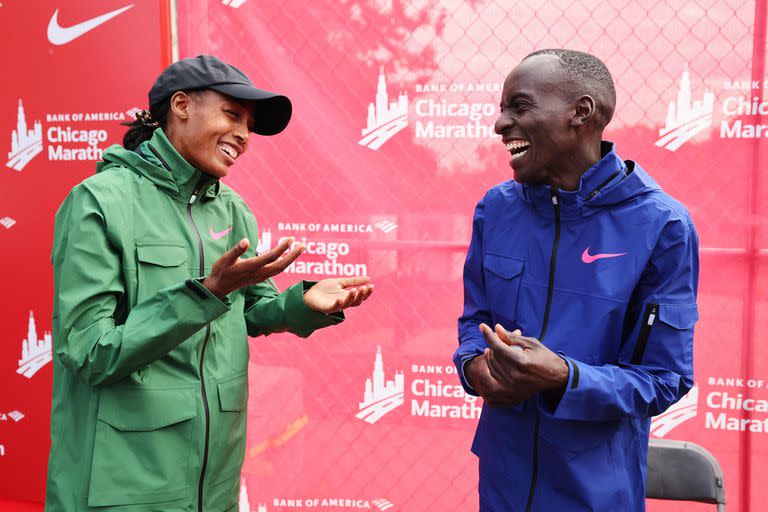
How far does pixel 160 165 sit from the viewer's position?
59.7 inches

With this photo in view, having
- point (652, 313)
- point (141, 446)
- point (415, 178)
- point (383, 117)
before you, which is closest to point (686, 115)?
point (415, 178)

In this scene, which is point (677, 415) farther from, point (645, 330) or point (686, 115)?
point (645, 330)

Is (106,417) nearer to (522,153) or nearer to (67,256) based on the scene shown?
(67,256)

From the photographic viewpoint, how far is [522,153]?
144cm

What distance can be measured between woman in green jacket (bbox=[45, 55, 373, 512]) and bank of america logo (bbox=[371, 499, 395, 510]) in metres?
1.10

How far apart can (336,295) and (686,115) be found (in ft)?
5.22

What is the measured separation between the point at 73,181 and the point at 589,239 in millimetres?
2441

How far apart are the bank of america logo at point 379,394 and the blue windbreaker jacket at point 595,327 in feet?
3.61

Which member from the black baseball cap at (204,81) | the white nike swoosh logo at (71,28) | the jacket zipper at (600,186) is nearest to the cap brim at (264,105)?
the black baseball cap at (204,81)

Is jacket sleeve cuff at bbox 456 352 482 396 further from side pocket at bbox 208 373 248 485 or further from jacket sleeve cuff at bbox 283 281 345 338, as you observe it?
side pocket at bbox 208 373 248 485

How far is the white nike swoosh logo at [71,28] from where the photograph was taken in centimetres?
268

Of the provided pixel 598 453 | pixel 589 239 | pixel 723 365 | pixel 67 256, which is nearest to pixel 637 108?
pixel 723 365

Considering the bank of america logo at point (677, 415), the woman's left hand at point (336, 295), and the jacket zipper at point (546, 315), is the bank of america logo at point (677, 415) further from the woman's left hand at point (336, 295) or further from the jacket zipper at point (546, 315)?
the woman's left hand at point (336, 295)

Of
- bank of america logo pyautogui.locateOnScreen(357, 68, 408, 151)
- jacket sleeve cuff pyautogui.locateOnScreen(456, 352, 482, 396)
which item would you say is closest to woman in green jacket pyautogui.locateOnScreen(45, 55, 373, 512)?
jacket sleeve cuff pyautogui.locateOnScreen(456, 352, 482, 396)
